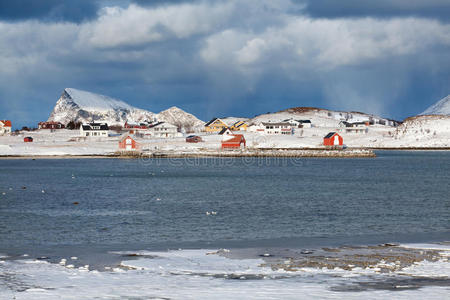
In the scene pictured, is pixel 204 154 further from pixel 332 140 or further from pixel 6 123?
pixel 6 123

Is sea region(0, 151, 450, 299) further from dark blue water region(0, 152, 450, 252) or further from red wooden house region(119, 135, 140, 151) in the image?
red wooden house region(119, 135, 140, 151)

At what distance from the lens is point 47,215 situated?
31.9 m

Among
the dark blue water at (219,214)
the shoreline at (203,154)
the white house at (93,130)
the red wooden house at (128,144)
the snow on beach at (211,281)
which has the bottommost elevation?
the dark blue water at (219,214)

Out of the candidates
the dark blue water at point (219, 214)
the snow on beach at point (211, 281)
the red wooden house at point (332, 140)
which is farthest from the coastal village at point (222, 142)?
the snow on beach at point (211, 281)

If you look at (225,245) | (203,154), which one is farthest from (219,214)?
(203,154)

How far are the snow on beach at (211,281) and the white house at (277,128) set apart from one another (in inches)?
6587

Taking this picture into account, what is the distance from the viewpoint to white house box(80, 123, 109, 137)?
164m

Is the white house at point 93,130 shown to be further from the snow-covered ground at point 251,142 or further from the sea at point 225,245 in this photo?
the sea at point 225,245

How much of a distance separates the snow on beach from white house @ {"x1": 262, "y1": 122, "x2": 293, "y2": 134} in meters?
167

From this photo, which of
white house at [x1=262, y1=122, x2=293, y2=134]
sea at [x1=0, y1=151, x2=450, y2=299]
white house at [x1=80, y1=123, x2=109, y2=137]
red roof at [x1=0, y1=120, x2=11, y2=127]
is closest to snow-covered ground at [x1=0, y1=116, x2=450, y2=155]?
white house at [x1=262, y1=122, x2=293, y2=134]

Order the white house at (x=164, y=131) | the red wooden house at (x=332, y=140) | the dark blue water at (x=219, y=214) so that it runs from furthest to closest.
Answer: the white house at (x=164, y=131) < the red wooden house at (x=332, y=140) < the dark blue water at (x=219, y=214)

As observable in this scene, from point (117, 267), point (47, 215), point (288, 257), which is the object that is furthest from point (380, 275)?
point (47, 215)

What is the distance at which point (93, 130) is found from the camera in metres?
164

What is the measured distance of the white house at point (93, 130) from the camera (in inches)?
6452
